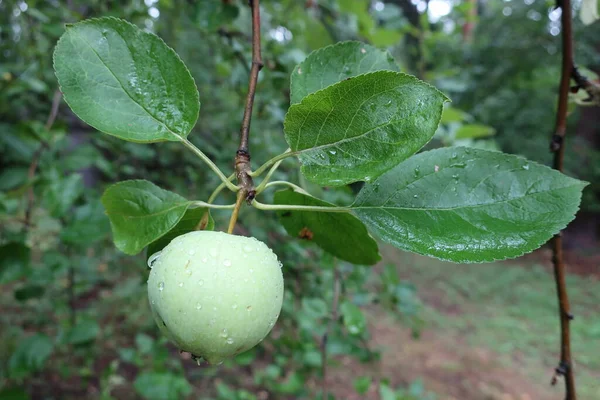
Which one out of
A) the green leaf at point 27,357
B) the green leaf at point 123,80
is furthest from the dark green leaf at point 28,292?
the green leaf at point 123,80

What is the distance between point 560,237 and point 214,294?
0.60 meters

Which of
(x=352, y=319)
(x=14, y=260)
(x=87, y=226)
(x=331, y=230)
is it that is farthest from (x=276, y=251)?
(x=331, y=230)

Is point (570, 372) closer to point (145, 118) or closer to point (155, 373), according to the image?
point (145, 118)

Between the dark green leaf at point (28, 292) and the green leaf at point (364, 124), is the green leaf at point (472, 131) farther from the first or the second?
the dark green leaf at point (28, 292)

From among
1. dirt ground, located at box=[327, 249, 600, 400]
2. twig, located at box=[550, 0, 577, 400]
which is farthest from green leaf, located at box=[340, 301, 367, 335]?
dirt ground, located at box=[327, 249, 600, 400]

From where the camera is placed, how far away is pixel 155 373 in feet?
5.76

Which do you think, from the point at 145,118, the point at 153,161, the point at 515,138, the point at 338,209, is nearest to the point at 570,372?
the point at 338,209

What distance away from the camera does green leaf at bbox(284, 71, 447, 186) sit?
0.45 metres

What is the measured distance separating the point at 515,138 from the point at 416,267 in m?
2.38

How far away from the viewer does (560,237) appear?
0.73 metres

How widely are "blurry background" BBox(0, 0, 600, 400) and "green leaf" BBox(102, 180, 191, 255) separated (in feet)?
1.04

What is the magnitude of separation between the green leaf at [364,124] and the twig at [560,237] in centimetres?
42

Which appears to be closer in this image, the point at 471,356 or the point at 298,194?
the point at 298,194

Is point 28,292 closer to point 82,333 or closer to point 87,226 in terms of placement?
point 82,333
